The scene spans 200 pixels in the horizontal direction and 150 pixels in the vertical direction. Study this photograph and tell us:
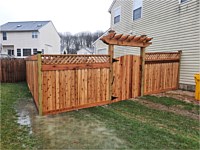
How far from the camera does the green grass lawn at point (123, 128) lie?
10.5ft

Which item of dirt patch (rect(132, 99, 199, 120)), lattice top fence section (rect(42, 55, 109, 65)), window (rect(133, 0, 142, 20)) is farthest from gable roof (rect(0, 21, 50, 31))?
dirt patch (rect(132, 99, 199, 120))

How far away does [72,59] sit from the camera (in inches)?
206

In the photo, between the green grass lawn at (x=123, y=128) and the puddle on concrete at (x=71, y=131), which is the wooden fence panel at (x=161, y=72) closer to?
the green grass lawn at (x=123, y=128)

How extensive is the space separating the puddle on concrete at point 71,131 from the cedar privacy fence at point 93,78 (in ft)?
1.44

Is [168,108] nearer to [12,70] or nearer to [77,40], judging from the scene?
[12,70]

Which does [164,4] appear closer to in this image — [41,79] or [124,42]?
[124,42]

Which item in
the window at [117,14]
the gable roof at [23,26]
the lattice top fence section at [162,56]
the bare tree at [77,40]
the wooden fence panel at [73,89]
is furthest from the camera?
the bare tree at [77,40]

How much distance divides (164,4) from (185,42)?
2.65 meters

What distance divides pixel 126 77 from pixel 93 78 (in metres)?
1.50

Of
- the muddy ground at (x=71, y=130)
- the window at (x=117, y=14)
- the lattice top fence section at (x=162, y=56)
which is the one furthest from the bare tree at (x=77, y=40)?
the muddy ground at (x=71, y=130)

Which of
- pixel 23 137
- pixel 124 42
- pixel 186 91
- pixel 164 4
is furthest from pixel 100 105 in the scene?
pixel 164 4

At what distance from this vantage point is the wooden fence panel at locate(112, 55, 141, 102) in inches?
249

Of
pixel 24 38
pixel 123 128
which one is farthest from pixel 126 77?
pixel 24 38

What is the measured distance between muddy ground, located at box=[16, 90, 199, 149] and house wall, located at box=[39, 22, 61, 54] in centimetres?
2168
